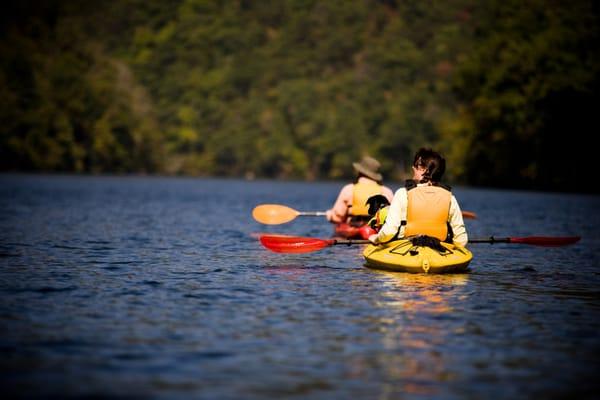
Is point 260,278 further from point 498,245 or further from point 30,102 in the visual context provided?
point 30,102

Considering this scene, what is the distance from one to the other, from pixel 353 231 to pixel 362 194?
0.76 metres

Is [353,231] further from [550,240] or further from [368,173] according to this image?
[550,240]

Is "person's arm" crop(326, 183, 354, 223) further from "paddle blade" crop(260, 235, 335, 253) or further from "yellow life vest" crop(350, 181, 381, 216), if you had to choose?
"paddle blade" crop(260, 235, 335, 253)

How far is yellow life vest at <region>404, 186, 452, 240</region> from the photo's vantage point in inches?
604

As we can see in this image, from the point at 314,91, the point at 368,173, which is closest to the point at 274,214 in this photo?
the point at 368,173

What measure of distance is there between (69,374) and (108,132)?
345 feet

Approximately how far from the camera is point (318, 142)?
13500cm

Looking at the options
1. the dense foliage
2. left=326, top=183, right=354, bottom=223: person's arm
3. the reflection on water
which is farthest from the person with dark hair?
the dense foliage

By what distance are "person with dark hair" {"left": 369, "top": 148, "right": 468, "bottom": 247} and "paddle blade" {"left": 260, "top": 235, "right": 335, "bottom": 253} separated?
5.91ft

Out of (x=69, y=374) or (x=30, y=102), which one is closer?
(x=69, y=374)

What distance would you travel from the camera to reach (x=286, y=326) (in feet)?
35.7

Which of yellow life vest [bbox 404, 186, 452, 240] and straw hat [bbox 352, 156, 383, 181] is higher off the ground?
straw hat [bbox 352, 156, 383, 181]

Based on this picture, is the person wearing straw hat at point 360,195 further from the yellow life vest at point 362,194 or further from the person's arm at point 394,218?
the person's arm at point 394,218

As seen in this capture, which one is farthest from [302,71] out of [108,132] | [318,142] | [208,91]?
[108,132]
